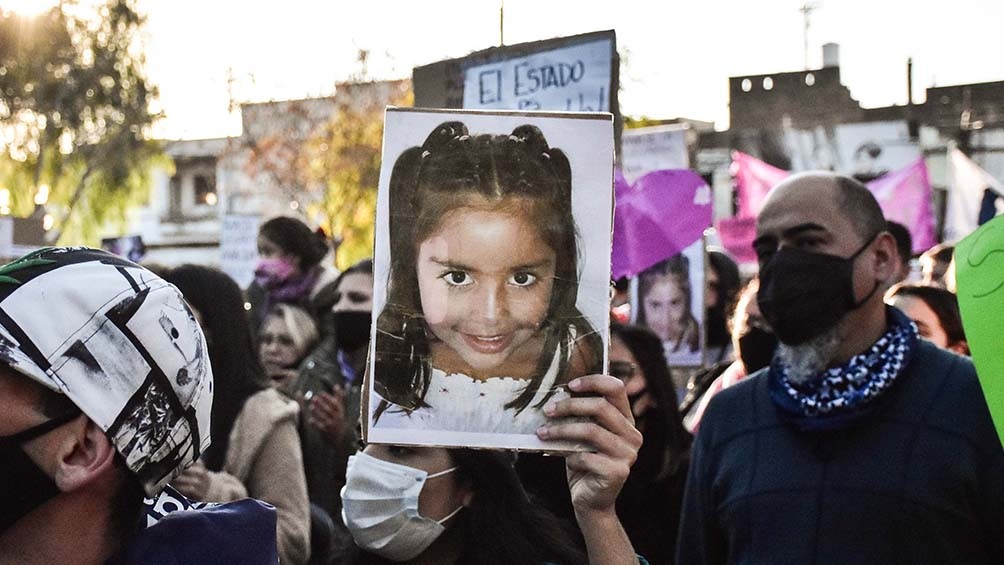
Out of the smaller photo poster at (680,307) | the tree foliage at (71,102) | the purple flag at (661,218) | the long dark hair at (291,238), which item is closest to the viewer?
the purple flag at (661,218)

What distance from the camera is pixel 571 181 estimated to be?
222cm

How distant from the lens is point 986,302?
2.18 metres

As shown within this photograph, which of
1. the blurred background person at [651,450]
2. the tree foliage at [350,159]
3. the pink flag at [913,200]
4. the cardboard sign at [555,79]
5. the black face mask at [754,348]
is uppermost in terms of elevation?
the tree foliage at [350,159]

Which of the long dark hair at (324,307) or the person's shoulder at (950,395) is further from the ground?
the long dark hair at (324,307)

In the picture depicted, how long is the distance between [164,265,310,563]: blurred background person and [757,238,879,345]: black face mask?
1533mm

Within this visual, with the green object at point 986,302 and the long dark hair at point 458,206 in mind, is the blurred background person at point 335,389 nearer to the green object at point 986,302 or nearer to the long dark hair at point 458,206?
the long dark hair at point 458,206

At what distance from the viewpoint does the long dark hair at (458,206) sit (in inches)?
86.0

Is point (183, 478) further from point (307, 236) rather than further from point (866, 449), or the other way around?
point (307, 236)

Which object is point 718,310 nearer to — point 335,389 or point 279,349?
point 279,349

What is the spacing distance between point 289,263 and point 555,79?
2.55 meters

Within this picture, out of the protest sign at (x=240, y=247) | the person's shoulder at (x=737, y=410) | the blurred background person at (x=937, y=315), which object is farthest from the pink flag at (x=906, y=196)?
the person's shoulder at (x=737, y=410)

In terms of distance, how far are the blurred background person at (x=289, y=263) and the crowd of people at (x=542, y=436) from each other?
124 centimetres

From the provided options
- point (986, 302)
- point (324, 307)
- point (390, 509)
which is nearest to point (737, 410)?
point (390, 509)

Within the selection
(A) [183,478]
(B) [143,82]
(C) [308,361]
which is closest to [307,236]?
(C) [308,361]
